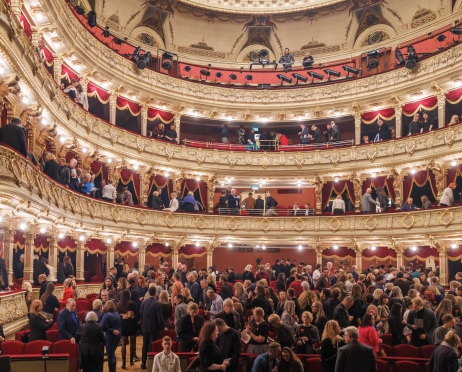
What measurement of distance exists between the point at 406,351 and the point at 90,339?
16.0 feet

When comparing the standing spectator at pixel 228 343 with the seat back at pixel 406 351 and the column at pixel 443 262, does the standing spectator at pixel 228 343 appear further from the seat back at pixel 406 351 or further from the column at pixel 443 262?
the column at pixel 443 262

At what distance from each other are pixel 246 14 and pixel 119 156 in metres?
13.1

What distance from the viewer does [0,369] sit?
20.1 feet

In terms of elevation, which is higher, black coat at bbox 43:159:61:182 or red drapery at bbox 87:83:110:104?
red drapery at bbox 87:83:110:104

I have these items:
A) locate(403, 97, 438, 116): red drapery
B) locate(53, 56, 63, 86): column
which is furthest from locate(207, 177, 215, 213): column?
locate(403, 97, 438, 116): red drapery

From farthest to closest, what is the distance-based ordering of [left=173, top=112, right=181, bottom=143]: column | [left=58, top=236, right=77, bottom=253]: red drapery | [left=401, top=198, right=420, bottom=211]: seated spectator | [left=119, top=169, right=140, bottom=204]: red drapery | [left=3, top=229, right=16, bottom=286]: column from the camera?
[left=173, top=112, right=181, bottom=143]: column
[left=119, top=169, right=140, bottom=204]: red drapery
[left=401, top=198, right=420, bottom=211]: seated spectator
[left=58, top=236, right=77, bottom=253]: red drapery
[left=3, top=229, right=16, bottom=286]: column

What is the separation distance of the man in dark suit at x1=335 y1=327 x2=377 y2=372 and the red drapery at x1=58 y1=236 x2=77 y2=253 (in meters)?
14.1

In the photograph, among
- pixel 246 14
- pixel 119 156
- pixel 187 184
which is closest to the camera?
pixel 119 156

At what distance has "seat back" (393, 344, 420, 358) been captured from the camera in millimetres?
7902

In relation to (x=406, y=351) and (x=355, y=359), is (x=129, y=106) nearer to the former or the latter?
(x=406, y=351)

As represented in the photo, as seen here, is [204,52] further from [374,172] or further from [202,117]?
[374,172]

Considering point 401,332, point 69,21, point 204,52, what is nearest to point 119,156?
point 69,21

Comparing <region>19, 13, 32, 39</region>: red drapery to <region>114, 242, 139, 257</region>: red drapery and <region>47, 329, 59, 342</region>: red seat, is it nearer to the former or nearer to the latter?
<region>47, 329, 59, 342</region>: red seat

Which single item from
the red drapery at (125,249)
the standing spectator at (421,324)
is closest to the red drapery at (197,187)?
the red drapery at (125,249)
